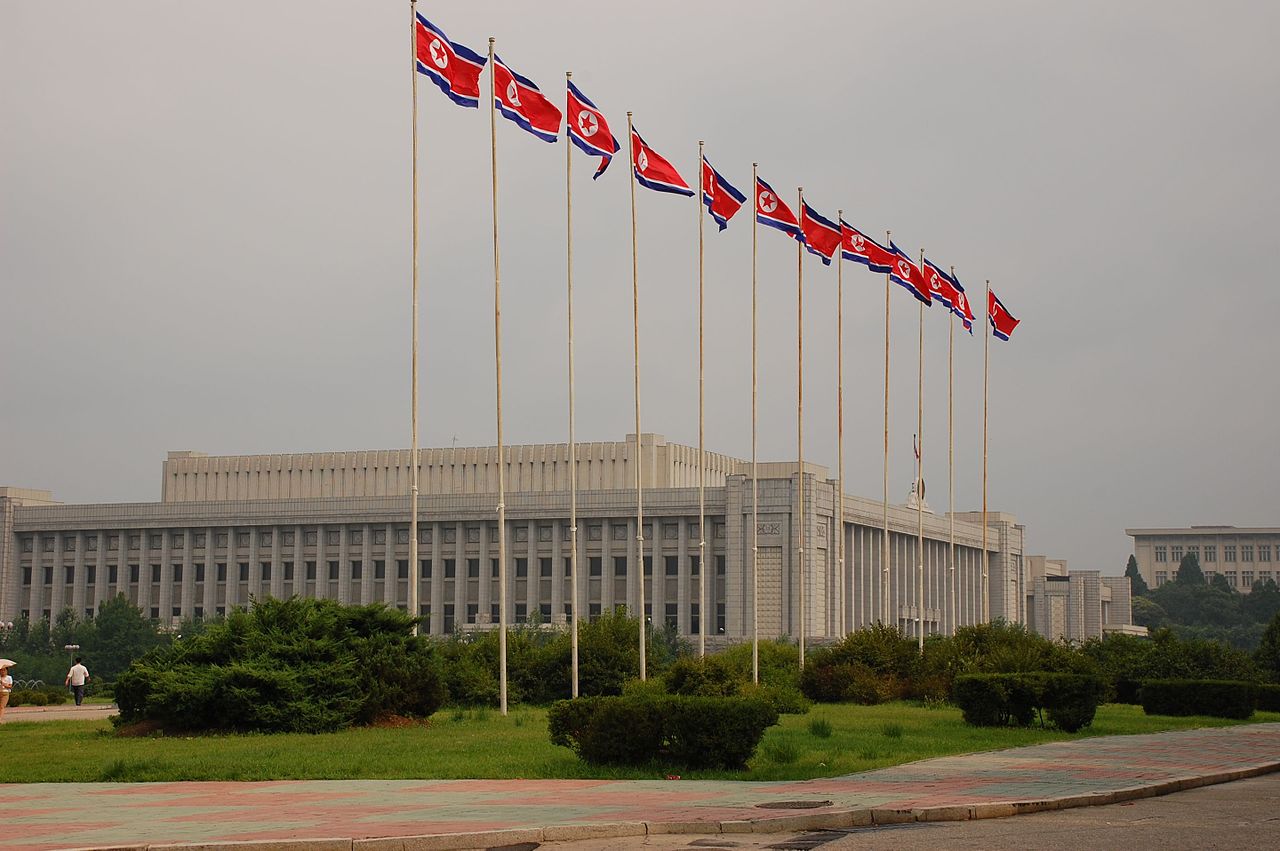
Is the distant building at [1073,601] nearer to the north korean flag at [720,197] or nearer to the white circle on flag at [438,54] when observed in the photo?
the north korean flag at [720,197]

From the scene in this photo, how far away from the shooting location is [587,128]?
40.9 meters

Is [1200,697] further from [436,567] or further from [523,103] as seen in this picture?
[436,567]

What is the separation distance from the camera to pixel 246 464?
138m

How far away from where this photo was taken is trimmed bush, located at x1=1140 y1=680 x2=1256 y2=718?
3981 centimetres

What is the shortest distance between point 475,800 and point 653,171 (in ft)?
87.6

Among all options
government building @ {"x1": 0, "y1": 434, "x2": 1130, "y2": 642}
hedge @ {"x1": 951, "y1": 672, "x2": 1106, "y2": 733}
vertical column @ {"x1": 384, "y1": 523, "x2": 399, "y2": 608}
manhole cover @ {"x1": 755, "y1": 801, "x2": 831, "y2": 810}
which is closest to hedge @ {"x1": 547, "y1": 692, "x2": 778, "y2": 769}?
manhole cover @ {"x1": 755, "y1": 801, "x2": 831, "y2": 810}

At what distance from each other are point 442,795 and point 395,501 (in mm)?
106014

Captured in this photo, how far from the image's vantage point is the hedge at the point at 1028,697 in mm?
32000

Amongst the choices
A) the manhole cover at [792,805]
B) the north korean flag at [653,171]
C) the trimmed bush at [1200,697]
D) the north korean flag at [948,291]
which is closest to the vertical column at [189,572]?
the north korean flag at [948,291]

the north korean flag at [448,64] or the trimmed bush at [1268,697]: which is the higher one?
the north korean flag at [448,64]

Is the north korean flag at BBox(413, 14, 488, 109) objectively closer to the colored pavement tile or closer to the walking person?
the colored pavement tile

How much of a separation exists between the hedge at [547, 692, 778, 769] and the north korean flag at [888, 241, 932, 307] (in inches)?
1259

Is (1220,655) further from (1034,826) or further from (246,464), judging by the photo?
(246,464)

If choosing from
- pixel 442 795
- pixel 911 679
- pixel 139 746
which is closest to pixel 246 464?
pixel 911 679
